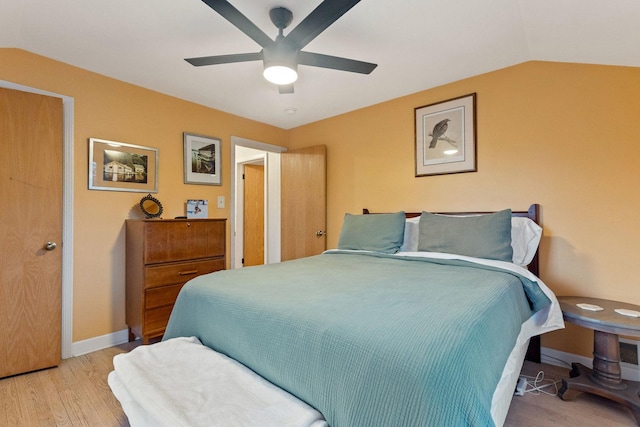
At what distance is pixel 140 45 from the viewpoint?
2150 millimetres

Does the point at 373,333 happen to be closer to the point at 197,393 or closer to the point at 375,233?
the point at 197,393

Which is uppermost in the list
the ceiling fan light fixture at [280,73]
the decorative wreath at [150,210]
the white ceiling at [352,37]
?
the white ceiling at [352,37]

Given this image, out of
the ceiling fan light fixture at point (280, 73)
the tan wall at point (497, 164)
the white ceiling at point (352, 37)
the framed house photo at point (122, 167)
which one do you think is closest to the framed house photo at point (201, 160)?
the tan wall at point (497, 164)

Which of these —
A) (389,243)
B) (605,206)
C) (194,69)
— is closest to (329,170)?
(389,243)

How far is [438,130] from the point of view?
2879mm

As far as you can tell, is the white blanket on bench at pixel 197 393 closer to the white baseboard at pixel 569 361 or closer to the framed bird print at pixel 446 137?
the white baseboard at pixel 569 361

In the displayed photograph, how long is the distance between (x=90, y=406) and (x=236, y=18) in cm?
228

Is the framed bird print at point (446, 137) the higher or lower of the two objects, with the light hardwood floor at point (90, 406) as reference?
higher

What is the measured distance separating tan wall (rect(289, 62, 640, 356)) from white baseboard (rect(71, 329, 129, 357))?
9.74 ft

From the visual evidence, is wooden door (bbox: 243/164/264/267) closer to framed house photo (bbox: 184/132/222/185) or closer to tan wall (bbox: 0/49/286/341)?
framed house photo (bbox: 184/132/222/185)

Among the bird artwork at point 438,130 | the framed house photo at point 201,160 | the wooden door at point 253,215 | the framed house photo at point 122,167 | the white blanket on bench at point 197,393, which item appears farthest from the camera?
the wooden door at point 253,215

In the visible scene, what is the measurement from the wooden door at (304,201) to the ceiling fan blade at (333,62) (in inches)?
68.3

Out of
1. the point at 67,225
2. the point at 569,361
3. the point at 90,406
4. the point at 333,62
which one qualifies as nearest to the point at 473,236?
the point at 569,361

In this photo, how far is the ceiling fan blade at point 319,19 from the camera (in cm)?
139
